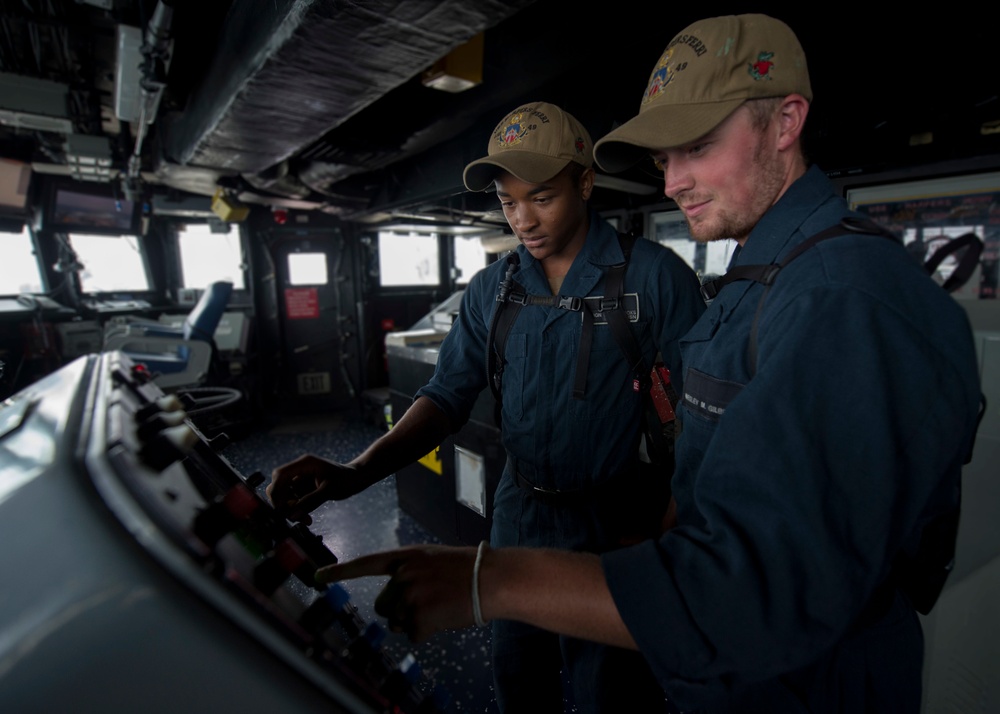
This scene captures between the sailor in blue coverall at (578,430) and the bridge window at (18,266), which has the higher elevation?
the bridge window at (18,266)

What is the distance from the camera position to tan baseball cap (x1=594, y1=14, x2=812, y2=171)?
82 cm

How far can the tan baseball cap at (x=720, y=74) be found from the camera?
82cm

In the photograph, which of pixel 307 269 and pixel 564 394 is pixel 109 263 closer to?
pixel 307 269

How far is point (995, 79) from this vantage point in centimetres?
186

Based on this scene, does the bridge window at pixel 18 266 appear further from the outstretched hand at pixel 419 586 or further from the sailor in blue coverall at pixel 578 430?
the outstretched hand at pixel 419 586

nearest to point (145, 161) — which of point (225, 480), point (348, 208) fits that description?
point (348, 208)

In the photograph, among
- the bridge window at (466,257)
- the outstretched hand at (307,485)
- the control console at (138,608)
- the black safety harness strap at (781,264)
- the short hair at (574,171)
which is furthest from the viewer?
the bridge window at (466,257)

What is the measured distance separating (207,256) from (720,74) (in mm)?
7337

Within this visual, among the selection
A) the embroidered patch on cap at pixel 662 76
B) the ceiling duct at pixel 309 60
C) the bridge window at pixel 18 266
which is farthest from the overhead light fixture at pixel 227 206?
the embroidered patch on cap at pixel 662 76

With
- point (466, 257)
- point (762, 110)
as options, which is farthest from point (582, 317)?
point (466, 257)

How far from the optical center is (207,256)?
671 cm

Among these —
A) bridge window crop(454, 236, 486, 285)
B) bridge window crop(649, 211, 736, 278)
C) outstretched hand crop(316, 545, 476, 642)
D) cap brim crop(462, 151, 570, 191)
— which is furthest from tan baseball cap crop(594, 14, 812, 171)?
bridge window crop(454, 236, 486, 285)

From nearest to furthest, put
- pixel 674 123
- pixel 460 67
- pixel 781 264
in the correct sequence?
pixel 781 264 < pixel 674 123 < pixel 460 67

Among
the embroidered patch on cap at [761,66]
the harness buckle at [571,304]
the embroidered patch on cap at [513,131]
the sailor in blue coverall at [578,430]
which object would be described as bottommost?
the sailor in blue coverall at [578,430]
